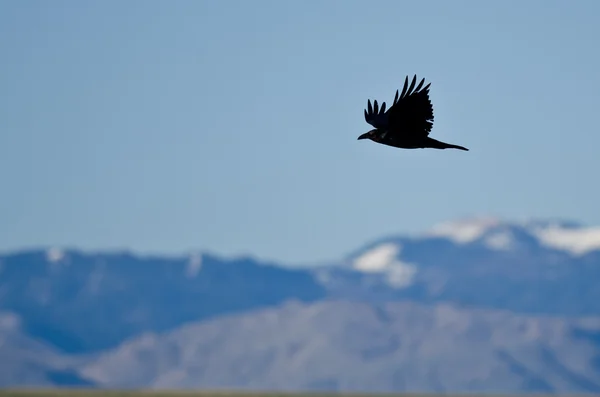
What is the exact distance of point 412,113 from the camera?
2786 centimetres

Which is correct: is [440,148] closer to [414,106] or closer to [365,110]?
[414,106]

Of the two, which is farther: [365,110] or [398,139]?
[365,110]

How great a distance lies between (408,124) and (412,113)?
0.83 feet

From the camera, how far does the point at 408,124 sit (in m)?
27.8

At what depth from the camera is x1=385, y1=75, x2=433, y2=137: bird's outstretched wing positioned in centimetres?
2758

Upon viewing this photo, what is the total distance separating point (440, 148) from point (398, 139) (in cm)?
83

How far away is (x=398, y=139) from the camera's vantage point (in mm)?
27453

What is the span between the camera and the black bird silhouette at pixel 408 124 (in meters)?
27.2

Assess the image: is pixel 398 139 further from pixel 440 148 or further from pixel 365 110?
pixel 365 110

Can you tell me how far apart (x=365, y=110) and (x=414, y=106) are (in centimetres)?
243

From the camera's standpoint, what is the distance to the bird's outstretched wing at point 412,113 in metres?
27.6

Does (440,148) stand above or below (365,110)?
below

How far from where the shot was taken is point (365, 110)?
99.1 ft

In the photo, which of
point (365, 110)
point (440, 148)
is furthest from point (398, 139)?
point (365, 110)
